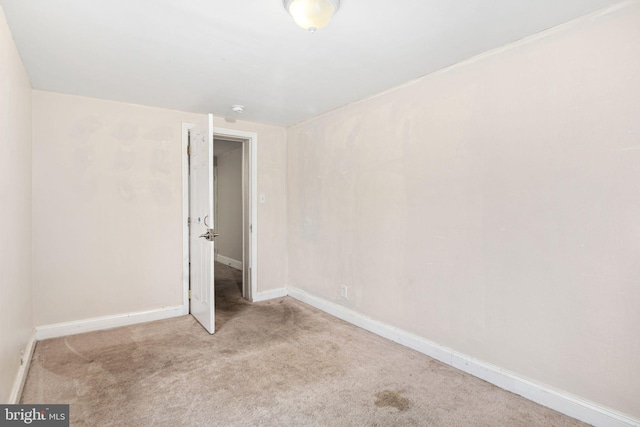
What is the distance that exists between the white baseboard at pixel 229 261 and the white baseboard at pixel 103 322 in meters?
2.58

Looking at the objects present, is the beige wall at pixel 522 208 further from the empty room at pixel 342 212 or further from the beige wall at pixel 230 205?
the beige wall at pixel 230 205

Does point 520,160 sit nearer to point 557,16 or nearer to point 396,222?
point 557,16

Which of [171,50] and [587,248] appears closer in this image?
[587,248]

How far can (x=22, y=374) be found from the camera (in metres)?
2.19

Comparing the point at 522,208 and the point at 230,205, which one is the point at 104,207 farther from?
the point at 522,208

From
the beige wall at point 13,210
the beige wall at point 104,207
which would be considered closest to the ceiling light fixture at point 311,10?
the beige wall at point 13,210

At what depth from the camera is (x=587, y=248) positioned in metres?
1.85

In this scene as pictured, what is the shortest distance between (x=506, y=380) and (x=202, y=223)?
2892mm

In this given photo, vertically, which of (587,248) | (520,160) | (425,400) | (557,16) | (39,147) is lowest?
(425,400)

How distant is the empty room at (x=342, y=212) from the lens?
70.5 inches

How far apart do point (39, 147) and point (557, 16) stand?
13.4ft

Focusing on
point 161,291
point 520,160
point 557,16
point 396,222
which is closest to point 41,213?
point 161,291

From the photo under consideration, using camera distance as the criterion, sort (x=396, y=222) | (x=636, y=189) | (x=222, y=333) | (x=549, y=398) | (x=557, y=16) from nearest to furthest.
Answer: (x=636, y=189), (x=557, y=16), (x=549, y=398), (x=396, y=222), (x=222, y=333)

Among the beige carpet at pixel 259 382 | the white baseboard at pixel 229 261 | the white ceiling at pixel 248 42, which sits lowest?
the beige carpet at pixel 259 382
